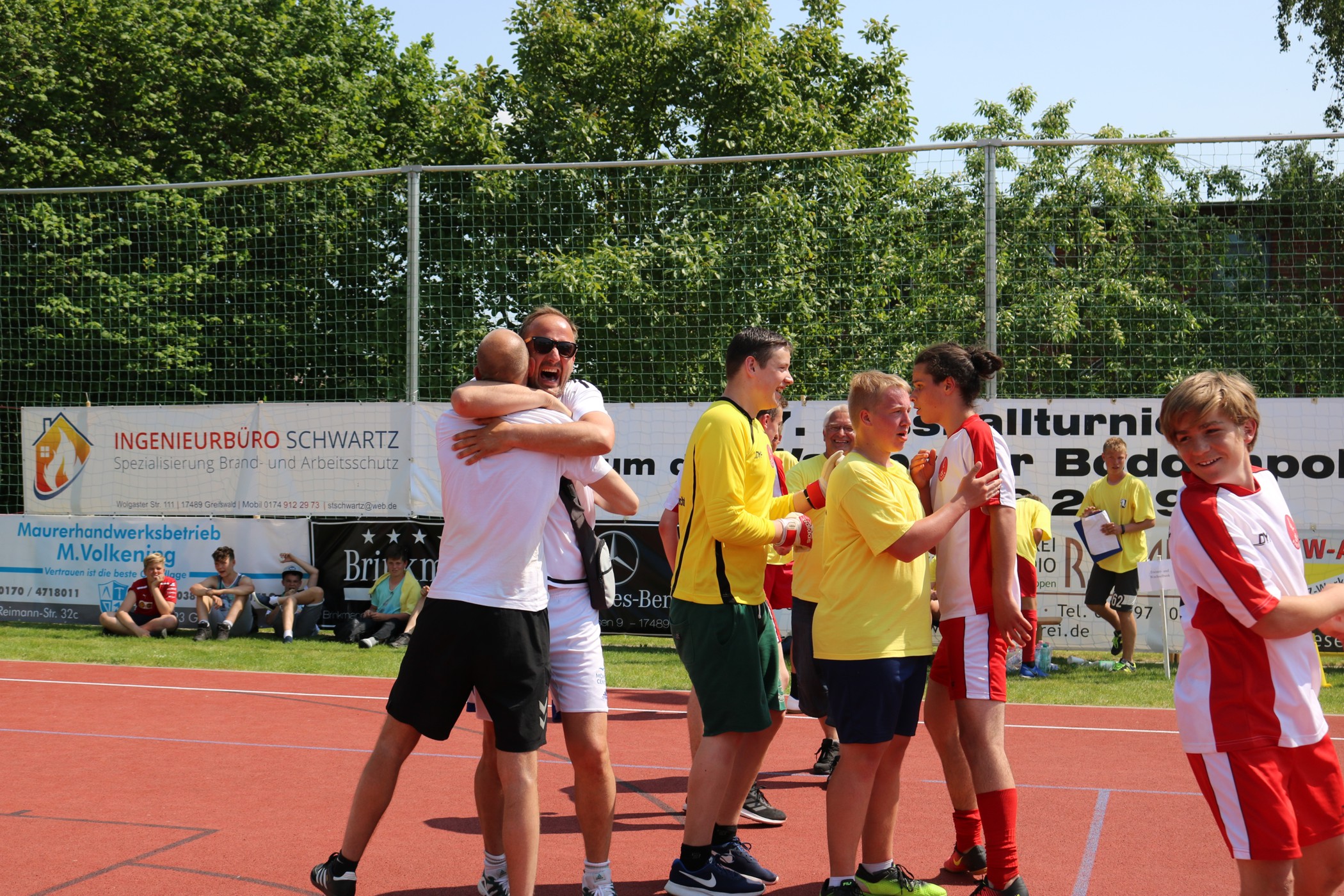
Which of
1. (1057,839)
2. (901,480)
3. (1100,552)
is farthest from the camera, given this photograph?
(1100,552)

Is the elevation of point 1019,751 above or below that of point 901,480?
below

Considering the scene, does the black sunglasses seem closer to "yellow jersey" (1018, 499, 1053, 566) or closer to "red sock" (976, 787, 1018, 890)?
"red sock" (976, 787, 1018, 890)

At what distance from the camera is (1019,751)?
24.9 ft

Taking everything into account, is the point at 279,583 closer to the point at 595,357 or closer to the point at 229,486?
the point at 229,486

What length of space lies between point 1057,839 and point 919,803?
0.80m

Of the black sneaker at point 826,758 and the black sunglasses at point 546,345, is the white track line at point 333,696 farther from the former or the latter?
the black sunglasses at point 546,345

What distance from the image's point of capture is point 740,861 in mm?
4727

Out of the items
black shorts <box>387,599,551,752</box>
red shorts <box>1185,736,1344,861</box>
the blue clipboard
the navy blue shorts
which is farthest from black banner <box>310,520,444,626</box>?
red shorts <box>1185,736,1344,861</box>

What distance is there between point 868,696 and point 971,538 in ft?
2.29

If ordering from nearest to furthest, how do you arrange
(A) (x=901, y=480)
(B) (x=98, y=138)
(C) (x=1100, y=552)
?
(A) (x=901, y=480) < (C) (x=1100, y=552) < (B) (x=98, y=138)

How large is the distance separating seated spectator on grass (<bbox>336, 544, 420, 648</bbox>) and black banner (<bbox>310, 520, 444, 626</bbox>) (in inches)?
4.4

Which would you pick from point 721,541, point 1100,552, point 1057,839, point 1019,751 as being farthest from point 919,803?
point 1100,552

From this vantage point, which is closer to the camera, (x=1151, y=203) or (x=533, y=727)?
(x=533, y=727)

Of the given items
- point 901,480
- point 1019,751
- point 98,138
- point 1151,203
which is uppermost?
point 98,138
